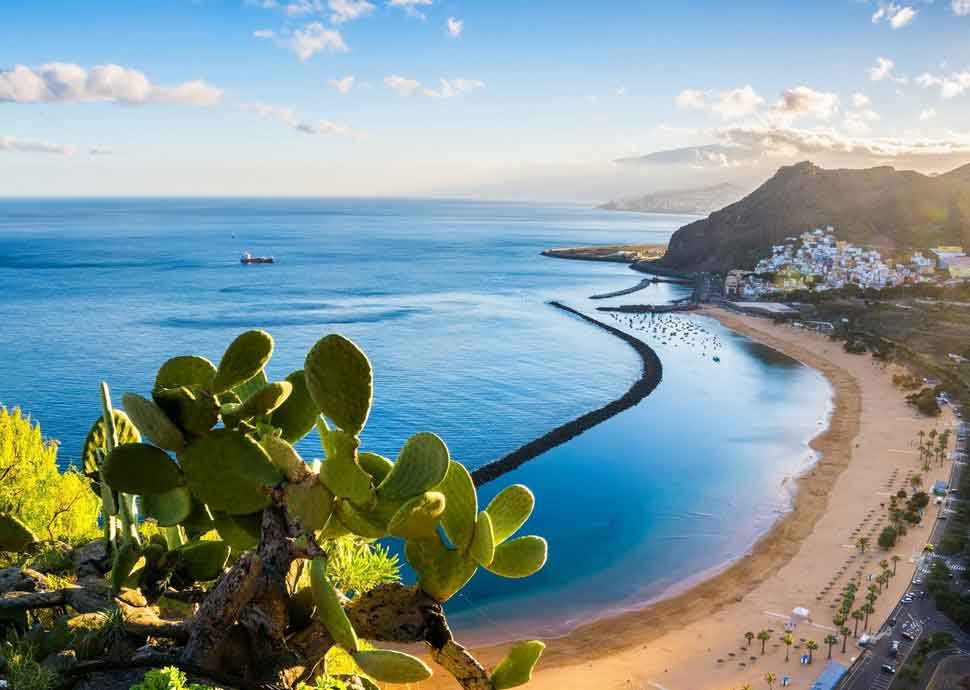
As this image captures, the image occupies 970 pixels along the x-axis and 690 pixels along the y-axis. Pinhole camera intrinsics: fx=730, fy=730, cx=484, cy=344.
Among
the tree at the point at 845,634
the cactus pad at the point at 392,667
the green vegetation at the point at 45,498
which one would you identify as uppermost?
the cactus pad at the point at 392,667

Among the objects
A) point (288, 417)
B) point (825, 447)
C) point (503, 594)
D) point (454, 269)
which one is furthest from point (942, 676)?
point (454, 269)

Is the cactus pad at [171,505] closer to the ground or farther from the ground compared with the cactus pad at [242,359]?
closer to the ground

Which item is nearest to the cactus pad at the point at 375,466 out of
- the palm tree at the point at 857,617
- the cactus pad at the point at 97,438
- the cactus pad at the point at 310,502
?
the cactus pad at the point at 310,502

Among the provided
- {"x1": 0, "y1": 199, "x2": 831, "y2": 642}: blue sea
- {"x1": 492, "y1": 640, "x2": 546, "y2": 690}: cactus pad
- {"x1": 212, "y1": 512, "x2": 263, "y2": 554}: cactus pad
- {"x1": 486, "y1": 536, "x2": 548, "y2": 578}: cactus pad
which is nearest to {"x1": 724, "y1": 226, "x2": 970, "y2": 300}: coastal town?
{"x1": 0, "y1": 199, "x2": 831, "y2": 642}: blue sea

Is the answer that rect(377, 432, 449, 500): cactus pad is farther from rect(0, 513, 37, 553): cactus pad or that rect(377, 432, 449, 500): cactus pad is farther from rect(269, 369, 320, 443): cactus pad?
rect(0, 513, 37, 553): cactus pad

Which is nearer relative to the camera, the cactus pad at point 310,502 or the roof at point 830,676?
the cactus pad at point 310,502

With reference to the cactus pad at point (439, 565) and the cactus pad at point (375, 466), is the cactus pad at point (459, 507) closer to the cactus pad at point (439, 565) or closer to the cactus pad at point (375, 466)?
the cactus pad at point (439, 565)
